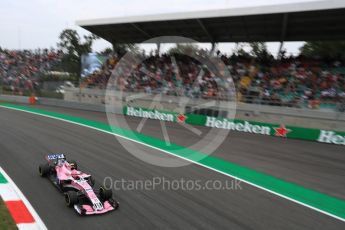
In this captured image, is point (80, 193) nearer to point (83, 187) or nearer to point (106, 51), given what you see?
point (83, 187)

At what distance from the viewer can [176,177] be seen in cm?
1048

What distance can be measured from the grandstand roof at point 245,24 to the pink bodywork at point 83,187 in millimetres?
15602

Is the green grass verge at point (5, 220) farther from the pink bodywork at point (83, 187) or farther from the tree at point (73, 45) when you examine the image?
the tree at point (73, 45)

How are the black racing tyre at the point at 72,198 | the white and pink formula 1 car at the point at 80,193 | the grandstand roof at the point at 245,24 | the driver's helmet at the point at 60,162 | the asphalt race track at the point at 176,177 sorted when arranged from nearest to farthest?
the asphalt race track at the point at 176,177 → the white and pink formula 1 car at the point at 80,193 → the black racing tyre at the point at 72,198 → the driver's helmet at the point at 60,162 → the grandstand roof at the point at 245,24

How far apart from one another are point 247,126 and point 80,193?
12851 mm

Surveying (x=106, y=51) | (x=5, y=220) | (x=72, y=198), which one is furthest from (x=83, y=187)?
(x=106, y=51)

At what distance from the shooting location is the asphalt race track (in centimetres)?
739

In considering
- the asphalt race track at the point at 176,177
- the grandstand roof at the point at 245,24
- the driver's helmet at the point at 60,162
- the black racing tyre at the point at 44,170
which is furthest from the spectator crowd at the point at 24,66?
the driver's helmet at the point at 60,162

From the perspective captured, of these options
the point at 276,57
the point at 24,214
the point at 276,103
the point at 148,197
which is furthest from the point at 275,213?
the point at 276,57

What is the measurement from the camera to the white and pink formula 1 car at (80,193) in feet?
24.7

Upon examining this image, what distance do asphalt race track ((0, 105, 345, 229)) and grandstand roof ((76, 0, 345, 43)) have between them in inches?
288

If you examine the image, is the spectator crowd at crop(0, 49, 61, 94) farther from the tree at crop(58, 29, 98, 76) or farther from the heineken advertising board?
the heineken advertising board

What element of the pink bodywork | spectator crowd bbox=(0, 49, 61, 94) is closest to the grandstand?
spectator crowd bbox=(0, 49, 61, 94)

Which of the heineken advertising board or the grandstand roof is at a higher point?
the grandstand roof
